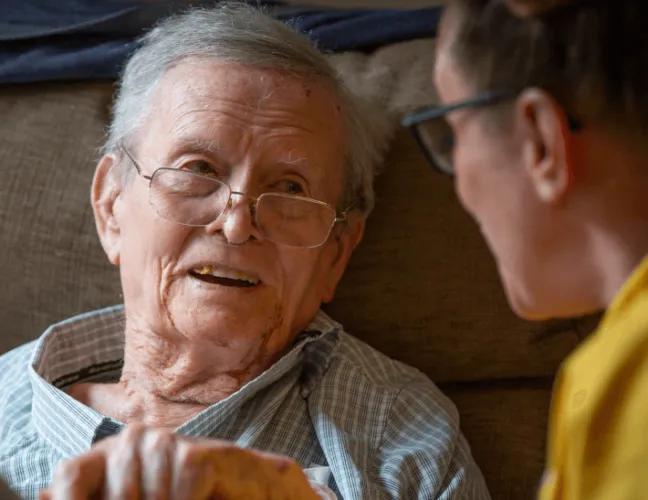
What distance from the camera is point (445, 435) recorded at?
152 cm

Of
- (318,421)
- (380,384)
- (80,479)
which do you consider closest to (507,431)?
(380,384)

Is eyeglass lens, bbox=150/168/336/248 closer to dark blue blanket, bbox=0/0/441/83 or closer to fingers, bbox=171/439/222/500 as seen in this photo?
dark blue blanket, bbox=0/0/441/83

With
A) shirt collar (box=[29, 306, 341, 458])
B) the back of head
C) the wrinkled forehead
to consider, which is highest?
the back of head

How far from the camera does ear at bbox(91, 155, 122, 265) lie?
64.9 inches

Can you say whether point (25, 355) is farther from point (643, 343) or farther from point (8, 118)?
point (643, 343)

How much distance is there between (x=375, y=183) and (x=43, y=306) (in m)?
0.74

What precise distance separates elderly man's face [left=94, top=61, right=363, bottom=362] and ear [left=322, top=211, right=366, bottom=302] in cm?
6

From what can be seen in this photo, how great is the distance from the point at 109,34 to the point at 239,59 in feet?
1.87

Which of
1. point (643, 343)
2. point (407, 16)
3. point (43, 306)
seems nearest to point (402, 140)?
point (407, 16)

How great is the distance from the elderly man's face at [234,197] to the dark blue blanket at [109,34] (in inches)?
16.1

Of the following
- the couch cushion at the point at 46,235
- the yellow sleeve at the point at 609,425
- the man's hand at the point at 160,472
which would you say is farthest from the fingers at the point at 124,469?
the couch cushion at the point at 46,235

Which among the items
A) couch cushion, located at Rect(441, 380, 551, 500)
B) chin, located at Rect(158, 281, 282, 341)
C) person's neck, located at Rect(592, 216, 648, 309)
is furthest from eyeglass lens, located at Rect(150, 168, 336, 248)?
person's neck, located at Rect(592, 216, 648, 309)

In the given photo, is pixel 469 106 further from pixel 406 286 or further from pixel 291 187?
pixel 406 286

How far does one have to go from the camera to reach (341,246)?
170 centimetres
